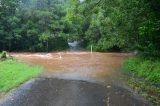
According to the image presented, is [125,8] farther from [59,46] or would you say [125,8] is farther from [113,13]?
[59,46]

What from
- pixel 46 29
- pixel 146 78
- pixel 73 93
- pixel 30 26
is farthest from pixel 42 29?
pixel 73 93

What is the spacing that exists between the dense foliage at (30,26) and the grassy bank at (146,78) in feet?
67.2

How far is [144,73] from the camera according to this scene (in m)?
15.0

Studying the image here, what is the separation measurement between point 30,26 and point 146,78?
25047 mm

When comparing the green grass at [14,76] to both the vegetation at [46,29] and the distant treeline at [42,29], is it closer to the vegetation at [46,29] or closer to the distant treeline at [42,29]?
the vegetation at [46,29]

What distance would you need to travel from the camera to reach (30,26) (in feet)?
120

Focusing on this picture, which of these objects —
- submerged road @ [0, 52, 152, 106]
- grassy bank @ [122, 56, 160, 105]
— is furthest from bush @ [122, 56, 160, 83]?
submerged road @ [0, 52, 152, 106]

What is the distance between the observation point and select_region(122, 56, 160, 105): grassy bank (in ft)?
35.7

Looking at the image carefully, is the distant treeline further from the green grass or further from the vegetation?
the green grass

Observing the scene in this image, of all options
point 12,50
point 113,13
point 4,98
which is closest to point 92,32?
point 12,50

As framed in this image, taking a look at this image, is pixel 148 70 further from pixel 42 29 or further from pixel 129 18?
pixel 42 29

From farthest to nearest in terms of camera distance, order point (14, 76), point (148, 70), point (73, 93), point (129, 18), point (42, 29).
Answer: point (42, 29), point (129, 18), point (148, 70), point (14, 76), point (73, 93)

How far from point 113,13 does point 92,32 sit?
22.0 m

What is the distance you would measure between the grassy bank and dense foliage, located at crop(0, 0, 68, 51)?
806 inches
